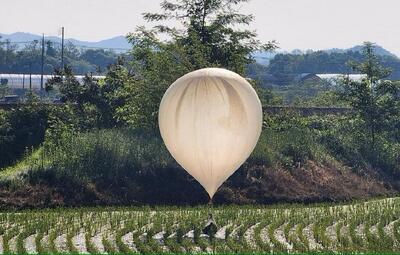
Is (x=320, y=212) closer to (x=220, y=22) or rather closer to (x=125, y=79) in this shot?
(x=220, y=22)

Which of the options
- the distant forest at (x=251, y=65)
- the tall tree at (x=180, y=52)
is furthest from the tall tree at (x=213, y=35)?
the distant forest at (x=251, y=65)

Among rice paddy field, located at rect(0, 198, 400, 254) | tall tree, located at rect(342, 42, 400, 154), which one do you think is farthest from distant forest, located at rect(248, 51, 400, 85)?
rice paddy field, located at rect(0, 198, 400, 254)

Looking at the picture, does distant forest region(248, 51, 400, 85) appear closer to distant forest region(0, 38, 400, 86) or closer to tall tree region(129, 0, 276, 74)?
distant forest region(0, 38, 400, 86)

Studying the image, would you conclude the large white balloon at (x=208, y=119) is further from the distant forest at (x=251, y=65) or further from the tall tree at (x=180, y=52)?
the distant forest at (x=251, y=65)

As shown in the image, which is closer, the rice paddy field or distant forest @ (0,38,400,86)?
the rice paddy field

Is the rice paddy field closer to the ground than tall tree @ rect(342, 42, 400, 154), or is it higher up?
closer to the ground

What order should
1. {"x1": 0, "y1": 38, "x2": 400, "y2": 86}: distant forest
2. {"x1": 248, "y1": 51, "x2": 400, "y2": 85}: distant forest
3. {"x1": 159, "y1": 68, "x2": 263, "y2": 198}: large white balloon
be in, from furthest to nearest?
{"x1": 248, "y1": 51, "x2": 400, "y2": 85}: distant forest → {"x1": 0, "y1": 38, "x2": 400, "y2": 86}: distant forest → {"x1": 159, "y1": 68, "x2": 263, "y2": 198}: large white balloon

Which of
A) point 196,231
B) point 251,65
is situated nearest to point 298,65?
point 251,65
